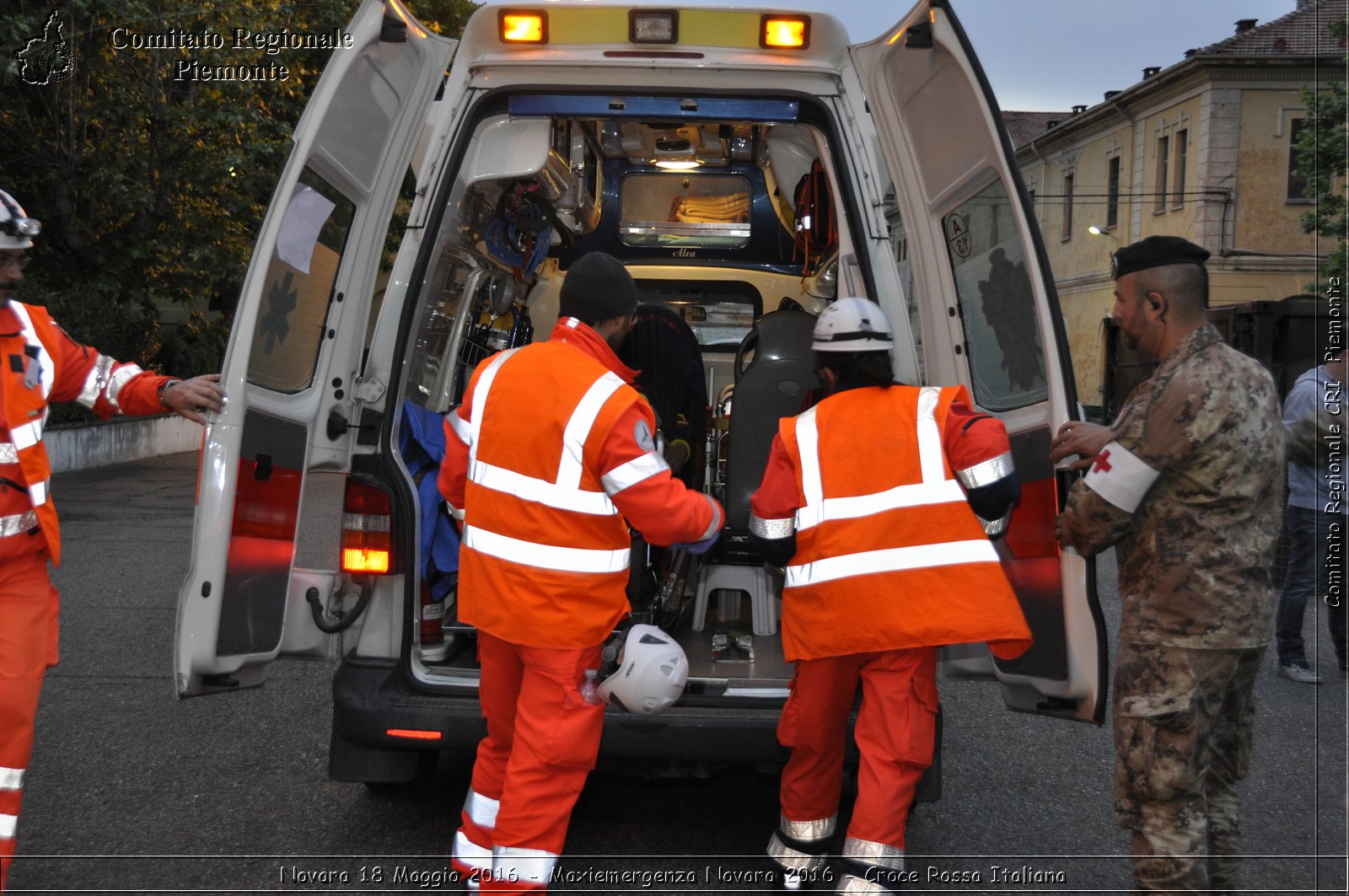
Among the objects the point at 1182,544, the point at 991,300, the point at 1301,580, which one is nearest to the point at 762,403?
the point at 991,300

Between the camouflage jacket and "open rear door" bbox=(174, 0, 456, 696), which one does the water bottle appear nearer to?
"open rear door" bbox=(174, 0, 456, 696)

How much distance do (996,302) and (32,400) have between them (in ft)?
8.70

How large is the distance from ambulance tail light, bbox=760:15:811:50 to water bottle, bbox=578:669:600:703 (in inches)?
78.0

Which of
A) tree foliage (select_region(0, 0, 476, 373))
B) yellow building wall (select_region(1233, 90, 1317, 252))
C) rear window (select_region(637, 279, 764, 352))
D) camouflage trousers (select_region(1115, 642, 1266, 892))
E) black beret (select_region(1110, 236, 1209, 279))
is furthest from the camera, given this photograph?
yellow building wall (select_region(1233, 90, 1317, 252))

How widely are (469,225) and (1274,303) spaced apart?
7966 millimetres

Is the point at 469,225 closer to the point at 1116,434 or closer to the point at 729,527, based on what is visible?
the point at 729,527

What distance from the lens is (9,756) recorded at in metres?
3.16

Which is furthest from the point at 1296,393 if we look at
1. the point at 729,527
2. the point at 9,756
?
the point at 9,756

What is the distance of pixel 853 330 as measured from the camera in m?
3.39

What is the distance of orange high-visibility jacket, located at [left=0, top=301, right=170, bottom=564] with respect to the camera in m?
3.24

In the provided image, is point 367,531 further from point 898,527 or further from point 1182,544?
point 1182,544

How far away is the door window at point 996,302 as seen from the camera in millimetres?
3619

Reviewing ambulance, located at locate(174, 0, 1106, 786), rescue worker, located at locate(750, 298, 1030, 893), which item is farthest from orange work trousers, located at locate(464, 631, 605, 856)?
rescue worker, located at locate(750, 298, 1030, 893)

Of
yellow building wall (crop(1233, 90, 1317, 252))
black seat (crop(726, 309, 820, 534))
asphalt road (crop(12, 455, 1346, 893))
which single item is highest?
yellow building wall (crop(1233, 90, 1317, 252))
